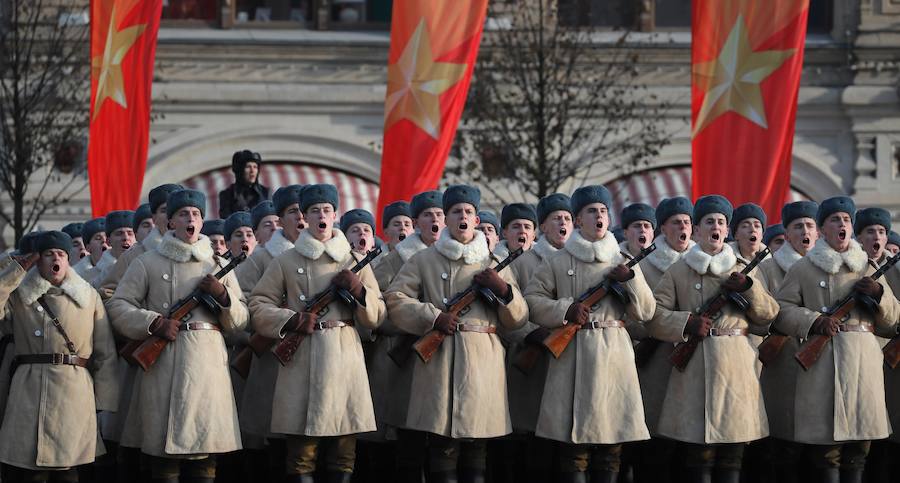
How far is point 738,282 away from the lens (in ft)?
36.9

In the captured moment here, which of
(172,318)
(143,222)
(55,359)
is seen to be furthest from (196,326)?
(143,222)

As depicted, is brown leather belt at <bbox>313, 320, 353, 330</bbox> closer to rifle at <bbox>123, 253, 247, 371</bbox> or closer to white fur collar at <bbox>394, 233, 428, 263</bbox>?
rifle at <bbox>123, 253, 247, 371</bbox>

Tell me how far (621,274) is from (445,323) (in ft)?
3.54

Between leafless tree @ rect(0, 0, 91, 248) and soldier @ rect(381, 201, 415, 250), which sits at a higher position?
leafless tree @ rect(0, 0, 91, 248)

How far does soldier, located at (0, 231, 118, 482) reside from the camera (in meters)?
10.9

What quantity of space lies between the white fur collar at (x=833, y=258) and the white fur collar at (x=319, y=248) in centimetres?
294

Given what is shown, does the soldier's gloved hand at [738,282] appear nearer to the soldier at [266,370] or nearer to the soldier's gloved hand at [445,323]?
the soldier's gloved hand at [445,323]

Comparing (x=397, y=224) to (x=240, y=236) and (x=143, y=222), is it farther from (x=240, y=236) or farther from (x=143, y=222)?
(x=143, y=222)

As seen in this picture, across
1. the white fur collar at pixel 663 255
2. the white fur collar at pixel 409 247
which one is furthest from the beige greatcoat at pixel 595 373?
the white fur collar at pixel 409 247

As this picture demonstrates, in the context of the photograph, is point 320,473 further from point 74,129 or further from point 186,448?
point 74,129

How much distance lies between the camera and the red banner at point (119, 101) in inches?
647

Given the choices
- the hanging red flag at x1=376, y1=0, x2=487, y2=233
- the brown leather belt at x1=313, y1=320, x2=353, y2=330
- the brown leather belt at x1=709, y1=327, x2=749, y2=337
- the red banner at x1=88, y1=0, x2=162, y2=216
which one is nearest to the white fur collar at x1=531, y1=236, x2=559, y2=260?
the brown leather belt at x1=709, y1=327, x2=749, y2=337

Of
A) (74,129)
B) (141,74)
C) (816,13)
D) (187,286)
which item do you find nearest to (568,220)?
(187,286)

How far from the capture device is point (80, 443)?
11.0 m
